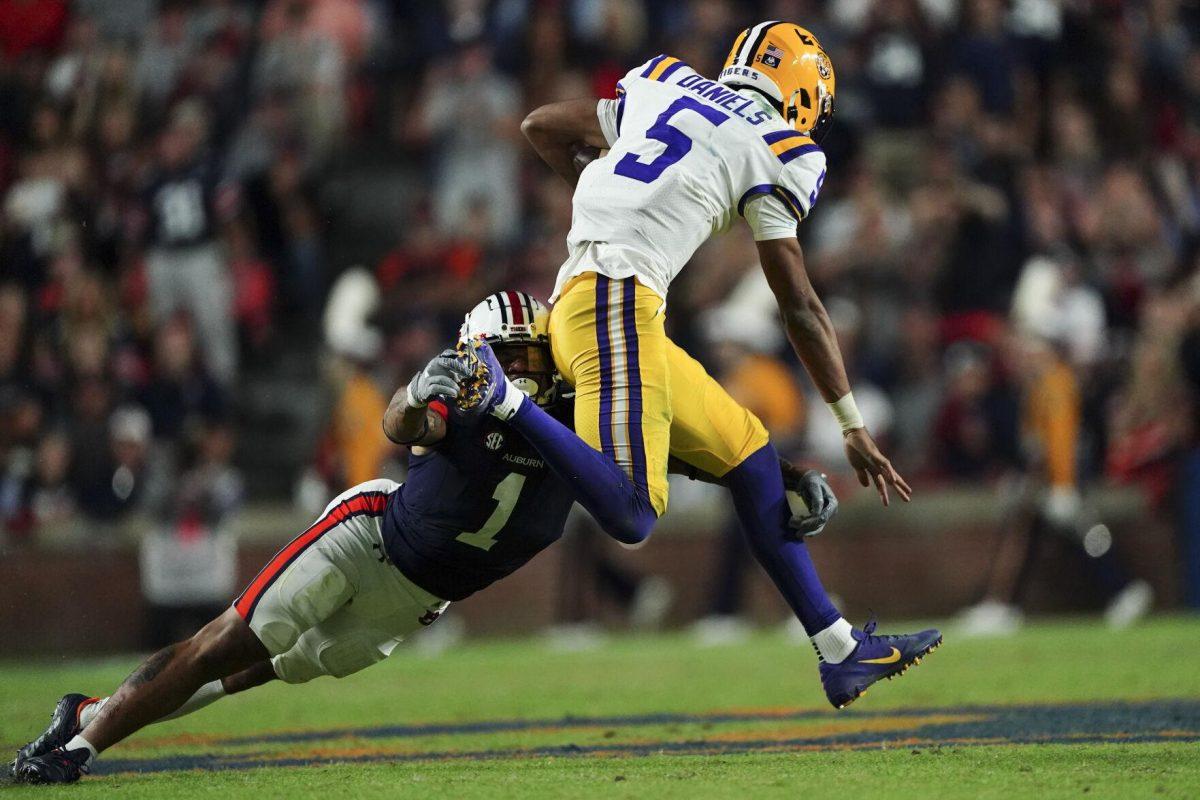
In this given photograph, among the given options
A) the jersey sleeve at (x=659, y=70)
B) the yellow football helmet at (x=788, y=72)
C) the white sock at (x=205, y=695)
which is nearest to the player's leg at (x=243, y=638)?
the white sock at (x=205, y=695)

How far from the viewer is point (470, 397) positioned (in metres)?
5.05

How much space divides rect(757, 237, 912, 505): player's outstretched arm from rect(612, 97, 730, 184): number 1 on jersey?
0.38 m

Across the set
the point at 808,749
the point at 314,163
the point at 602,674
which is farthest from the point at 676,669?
the point at 314,163

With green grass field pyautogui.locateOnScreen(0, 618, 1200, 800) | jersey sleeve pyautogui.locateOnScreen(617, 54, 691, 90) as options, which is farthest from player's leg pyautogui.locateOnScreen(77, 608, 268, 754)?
jersey sleeve pyautogui.locateOnScreen(617, 54, 691, 90)

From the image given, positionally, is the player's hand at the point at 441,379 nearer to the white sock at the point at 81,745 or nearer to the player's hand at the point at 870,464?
the player's hand at the point at 870,464

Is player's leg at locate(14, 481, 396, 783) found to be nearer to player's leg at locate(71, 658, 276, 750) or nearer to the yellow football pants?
player's leg at locate(71, 658, 276, 750)

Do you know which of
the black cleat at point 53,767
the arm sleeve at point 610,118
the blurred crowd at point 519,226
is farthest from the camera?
the blurred crowd at point 519,226

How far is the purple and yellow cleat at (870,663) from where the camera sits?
5.47m

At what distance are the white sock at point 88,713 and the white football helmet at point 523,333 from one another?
1572mm

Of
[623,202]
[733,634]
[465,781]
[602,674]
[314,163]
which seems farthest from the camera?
[314,163]

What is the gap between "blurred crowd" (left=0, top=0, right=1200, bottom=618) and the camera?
11.9 meters

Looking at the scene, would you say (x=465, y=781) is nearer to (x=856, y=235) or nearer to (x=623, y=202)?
(x=623, y=202)

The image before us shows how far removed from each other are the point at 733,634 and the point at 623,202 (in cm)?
646

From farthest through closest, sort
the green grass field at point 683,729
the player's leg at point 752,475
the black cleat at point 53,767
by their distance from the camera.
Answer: the player's leg at point 752,475 < the black cleat at point 53,767 < the green grass field at point 683,729
